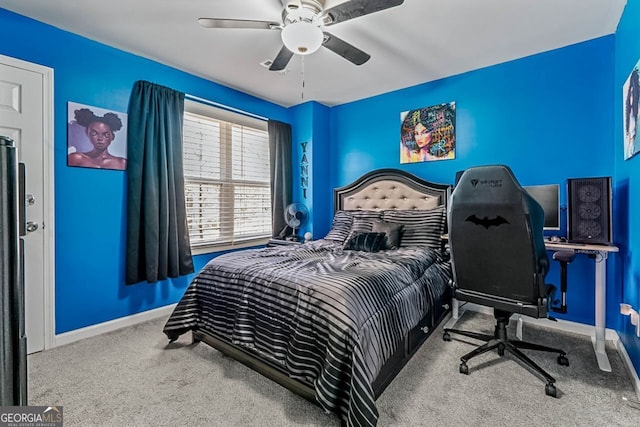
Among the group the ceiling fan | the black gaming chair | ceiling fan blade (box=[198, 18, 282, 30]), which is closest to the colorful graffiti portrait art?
the black gaming chair

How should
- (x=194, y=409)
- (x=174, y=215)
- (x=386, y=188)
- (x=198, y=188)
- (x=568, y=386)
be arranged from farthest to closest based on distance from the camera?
(x=386, y=188) → (x=198, y=188) → (x=174, y=215) → (x=568, y=386) → (x=194, y=409)

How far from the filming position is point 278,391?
1.78m

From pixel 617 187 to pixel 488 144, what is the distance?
1.08m

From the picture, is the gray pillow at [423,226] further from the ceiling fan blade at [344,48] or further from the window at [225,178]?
the window at [225,178]

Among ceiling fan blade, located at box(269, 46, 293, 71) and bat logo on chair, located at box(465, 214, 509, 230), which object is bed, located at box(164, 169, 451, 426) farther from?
ceiling fan blade, located at box(269, 46, 293, 71)

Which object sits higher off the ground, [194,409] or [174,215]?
[174,215]

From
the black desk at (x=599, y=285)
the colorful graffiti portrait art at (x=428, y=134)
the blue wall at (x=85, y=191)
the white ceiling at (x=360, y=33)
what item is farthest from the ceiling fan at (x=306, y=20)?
the black desk at (x=599, y=285)

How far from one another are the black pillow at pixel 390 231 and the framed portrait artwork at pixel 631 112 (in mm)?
1708

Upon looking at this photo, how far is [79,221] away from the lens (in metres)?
2.49

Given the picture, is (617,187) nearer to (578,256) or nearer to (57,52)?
(578,256)

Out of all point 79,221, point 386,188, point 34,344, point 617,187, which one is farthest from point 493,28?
point 34,344

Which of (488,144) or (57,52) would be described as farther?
(488,144)

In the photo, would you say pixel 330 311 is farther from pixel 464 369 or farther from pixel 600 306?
pixel 600 306

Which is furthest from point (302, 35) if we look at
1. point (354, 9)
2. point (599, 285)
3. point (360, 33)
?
point (599, 285)
